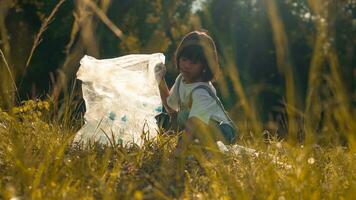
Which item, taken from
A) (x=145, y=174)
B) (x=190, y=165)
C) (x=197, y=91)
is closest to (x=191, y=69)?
(x=197, y=91)

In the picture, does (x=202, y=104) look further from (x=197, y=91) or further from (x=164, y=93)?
(x=164, y=93)

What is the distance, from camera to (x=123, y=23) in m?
10.4

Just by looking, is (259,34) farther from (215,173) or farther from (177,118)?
(215,173)

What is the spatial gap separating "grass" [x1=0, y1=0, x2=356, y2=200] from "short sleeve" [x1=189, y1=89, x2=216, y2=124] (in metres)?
0.33

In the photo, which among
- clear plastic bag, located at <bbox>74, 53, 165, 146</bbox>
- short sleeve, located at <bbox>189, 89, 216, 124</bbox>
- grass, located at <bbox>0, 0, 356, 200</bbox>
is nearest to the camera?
grass, located at <bbox>0, 0, 356, 200</bbox>

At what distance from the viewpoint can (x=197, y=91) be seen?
3.43 meters

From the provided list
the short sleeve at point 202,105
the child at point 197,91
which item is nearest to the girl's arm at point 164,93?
the child at point 197,91

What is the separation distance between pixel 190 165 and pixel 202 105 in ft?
2.02

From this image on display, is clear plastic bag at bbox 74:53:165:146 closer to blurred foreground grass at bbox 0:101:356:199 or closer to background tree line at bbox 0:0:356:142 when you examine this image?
background tree line at bbox 0:0:356:142

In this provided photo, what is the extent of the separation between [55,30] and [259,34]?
506cm

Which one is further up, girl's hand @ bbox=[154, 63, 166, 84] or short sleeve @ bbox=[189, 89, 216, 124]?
girl's hand @ bbox=[154, 63, 166, 84]

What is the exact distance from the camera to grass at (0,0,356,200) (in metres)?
1.89

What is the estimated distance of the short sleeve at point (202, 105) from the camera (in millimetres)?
3262

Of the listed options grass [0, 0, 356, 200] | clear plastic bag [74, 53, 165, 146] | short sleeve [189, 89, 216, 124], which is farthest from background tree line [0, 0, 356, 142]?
short sleeve [189, 89, 216, 124]
